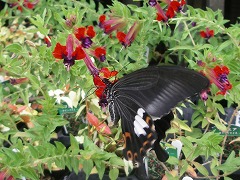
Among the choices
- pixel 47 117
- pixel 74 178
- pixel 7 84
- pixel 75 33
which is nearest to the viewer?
pixel 47 117

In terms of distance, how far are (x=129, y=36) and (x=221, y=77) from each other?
0.44 m

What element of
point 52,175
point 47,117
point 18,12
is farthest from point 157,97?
point 18,12

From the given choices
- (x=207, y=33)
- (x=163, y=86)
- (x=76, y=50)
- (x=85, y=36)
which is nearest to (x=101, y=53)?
(x=85, y=36)

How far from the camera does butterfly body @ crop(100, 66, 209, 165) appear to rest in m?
1.06

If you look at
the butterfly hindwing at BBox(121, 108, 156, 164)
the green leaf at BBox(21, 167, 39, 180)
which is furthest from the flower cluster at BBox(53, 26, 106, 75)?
the green leaf at BBox(21, 167, 39, 180)

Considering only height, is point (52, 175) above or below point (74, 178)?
below

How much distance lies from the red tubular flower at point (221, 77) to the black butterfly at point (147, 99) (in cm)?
26

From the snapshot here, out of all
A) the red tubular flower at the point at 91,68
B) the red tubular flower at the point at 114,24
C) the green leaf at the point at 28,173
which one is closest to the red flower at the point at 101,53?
the red tubular flower at the point at 91,68

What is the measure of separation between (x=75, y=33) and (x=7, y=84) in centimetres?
73

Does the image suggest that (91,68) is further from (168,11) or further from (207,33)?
(207,33)

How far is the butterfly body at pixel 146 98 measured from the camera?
1.06 meters

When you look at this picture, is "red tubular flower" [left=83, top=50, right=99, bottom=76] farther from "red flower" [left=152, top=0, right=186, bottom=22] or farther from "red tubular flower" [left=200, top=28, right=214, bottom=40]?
"red tubular flower" [left=200, top=28, right=214, bottom=40]

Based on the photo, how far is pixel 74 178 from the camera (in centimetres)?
173

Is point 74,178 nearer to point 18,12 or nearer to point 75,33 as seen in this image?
point 75,33
